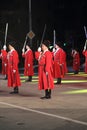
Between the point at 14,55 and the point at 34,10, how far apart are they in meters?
46.5

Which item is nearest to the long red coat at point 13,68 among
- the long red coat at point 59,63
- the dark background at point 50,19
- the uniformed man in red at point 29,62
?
the long red coat at point 59,63

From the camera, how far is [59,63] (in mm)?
20281

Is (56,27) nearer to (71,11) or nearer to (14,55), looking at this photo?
(71,11)

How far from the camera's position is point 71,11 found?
66375 millimetres

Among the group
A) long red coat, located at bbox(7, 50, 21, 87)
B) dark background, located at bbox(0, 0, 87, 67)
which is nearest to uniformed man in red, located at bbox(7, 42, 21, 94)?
long red coat, located at bbox(7, 50, 21, 87)

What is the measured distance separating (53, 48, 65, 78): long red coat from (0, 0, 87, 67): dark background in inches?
1429

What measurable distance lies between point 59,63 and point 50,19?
43.3 metres

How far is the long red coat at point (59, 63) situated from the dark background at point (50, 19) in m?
36.3

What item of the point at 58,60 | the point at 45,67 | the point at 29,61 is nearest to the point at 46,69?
the point at 45,67

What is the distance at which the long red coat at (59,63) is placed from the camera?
65.7 ft

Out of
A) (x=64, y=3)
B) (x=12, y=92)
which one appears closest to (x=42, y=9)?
(x=64, y=3)

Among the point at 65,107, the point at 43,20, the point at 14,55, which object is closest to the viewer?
the point at 65,107

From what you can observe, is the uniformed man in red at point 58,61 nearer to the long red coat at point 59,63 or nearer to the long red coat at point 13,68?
the long red coat at point 59,63

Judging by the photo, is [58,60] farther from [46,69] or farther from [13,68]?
[46,69]
